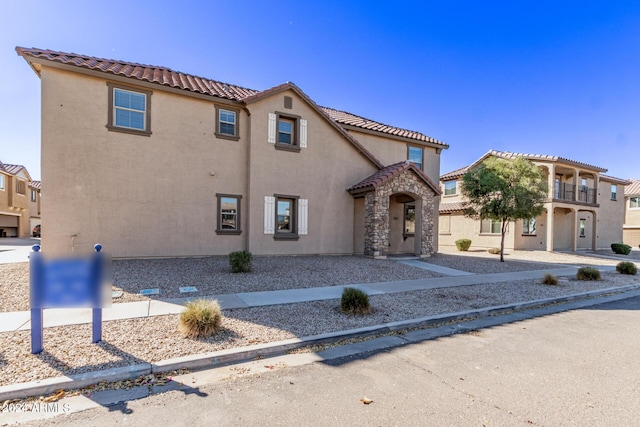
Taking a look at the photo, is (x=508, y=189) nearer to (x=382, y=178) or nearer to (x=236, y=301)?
(x=382, y=178)

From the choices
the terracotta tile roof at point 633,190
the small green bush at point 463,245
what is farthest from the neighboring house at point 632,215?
the small green bush at point 463,245

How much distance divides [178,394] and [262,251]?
1007cm

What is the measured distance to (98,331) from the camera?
4738 mm

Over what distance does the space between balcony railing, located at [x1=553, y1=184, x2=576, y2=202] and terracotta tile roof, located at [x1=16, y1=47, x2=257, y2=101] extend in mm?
24713

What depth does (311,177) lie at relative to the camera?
14.7 metres

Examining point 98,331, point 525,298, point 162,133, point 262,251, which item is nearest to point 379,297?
point 525,298

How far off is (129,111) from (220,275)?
290 inches

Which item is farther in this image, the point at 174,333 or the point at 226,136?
the point at 226,136

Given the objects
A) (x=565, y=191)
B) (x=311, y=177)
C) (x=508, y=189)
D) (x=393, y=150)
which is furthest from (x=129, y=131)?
(x=565, y=191)

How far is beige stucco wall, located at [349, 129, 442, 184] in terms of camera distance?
1702 cm

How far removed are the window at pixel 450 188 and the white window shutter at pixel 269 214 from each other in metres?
19.9

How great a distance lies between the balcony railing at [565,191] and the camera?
2477 centimetres

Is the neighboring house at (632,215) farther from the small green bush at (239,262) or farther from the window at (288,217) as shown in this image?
the small green bush at (239,262)

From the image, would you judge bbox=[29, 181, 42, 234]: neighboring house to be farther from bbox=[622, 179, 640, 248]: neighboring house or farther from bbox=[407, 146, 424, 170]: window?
bbox=[622, 179, 640, 248]: neighboring house
